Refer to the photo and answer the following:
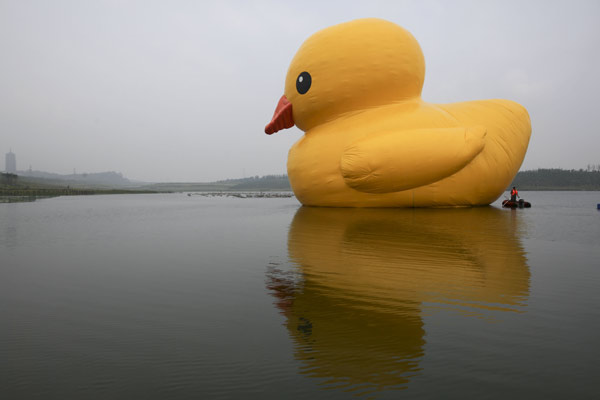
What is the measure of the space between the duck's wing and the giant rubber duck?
0.02m

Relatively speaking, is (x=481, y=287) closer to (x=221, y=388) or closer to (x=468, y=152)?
(x=221, y=388)

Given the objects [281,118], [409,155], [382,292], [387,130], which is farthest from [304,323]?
[281,118]

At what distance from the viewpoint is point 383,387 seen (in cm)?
154

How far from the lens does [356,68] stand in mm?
9297

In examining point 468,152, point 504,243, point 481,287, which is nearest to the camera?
point 481,287

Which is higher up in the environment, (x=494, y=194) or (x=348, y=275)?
(x=494, y=194)

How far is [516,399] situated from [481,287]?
163 cm

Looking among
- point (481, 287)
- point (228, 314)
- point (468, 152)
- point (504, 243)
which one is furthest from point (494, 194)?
point (228, 314)

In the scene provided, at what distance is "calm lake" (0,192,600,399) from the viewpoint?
1.58m

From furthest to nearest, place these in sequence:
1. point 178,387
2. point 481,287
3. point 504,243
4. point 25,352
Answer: point 504,243, point 481,287, point 25,352, point 178,387

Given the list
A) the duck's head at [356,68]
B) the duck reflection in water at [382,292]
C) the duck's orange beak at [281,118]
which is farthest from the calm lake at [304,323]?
the duck's orange beak at [281,118]

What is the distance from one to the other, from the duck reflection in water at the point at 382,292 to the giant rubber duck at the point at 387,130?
121 inches

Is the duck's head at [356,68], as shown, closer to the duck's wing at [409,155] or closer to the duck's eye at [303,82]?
the duck's eye at [303,82]

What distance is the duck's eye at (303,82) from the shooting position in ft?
32.3
